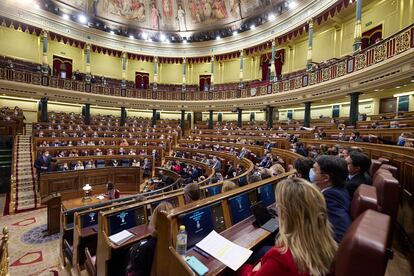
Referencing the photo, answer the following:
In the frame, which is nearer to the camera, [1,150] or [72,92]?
[1,150]

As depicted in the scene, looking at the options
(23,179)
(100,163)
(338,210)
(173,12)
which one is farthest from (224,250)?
(173,12)

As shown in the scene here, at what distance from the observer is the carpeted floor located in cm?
381

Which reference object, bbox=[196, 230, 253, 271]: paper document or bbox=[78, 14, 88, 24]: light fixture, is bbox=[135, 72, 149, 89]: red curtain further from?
bbox=[196, 230, 253, 271]: paper document

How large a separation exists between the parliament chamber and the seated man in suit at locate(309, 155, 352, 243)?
1 cm

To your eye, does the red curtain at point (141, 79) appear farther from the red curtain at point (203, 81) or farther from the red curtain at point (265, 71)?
the red curtain at point (265, 71)

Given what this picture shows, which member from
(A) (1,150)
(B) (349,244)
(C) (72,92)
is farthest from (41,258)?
(C) (72,92)

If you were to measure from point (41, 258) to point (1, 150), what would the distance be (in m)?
7.38

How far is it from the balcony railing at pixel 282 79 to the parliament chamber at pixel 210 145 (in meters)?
0.07

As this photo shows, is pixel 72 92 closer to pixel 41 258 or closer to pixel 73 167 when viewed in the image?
pixel 73 167

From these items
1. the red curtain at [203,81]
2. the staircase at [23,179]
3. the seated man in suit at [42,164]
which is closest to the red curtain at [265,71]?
the red curtain at [203,81]

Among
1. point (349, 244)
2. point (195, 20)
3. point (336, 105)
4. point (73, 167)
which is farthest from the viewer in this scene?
point (195, 20)

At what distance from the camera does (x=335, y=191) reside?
1.66 metres

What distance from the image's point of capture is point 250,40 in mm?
16031

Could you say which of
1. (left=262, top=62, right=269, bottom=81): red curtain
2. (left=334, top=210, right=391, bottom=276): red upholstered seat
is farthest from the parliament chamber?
(left=262, top=62, right=269, bottom=81): red curtain
